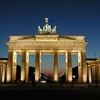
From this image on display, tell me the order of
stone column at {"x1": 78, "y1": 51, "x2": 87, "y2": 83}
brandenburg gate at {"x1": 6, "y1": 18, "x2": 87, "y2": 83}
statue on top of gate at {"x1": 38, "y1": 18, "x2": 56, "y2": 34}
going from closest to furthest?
1. stone column at {"x1": 78, "y1": 51, "x2": 87, "y2": 83}
2. brandenburg gate at {"x1": 6, "y1": 18, "x2": 87, "y2": 83}
3. statue on top of gate at {"x1": 38, "y1": 18, "x2": 56, "y2": 34}

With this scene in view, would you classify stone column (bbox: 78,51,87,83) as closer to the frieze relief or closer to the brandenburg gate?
the brandenburg gate

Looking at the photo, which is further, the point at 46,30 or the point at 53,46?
the point at 46,30

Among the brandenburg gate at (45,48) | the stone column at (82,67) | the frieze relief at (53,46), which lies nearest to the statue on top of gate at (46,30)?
the brandenburg gate at (45,48)

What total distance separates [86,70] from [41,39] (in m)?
17.6

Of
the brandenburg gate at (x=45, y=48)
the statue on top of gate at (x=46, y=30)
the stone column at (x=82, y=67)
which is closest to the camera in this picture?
the stone column at (x=82, y=67)

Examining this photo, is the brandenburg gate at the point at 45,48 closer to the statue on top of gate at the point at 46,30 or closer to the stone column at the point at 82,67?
the stone column at the point at 82,67

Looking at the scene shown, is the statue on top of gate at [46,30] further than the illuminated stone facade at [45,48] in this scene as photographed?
Yes

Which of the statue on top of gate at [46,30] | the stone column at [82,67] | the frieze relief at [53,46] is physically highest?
the statue on top of gate at [46,30]

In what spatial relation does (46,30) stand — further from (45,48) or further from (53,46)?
(45,48)

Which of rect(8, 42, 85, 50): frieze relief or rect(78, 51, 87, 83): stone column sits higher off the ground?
rect(8, 42, 85, 50): frieze relief

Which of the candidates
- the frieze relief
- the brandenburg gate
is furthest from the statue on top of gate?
the frieze relief

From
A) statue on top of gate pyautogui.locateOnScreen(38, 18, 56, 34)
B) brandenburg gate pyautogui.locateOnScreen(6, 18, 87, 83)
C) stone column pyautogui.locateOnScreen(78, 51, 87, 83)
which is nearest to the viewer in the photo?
stone column pyautogui.locateOnScreen(78, 51, 87, 83)

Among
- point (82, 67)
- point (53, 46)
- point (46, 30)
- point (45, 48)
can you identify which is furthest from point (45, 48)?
point (82, 67)

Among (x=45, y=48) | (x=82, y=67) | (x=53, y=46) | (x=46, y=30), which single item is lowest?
(x=82, y=67)
